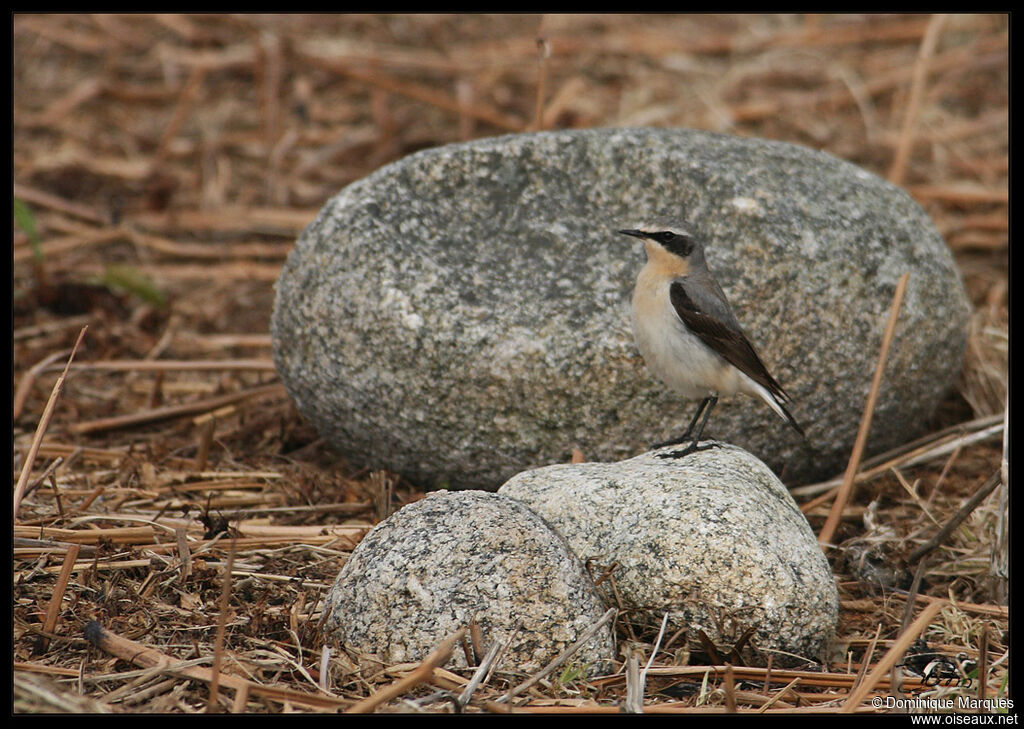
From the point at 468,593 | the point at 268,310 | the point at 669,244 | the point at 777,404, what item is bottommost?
the point at 268,310

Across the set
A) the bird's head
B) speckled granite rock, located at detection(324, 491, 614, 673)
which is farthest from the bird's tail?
speckled granite rock, located at detection(324, 491, 614, 673)

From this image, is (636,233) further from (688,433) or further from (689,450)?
(689,450)

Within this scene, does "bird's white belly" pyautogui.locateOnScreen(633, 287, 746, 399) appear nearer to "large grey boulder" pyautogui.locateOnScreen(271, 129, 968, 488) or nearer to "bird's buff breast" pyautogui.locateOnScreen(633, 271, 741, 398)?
"bird's buff breast" pyautogui.locateOnScreen(633, 271, 741, 398)

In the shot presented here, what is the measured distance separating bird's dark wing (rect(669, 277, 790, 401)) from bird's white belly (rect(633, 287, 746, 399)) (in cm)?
4

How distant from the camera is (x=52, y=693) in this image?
383cm

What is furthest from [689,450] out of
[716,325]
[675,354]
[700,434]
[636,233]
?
[636,233]

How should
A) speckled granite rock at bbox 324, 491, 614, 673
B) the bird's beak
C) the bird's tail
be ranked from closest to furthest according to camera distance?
speckled granite rock at bbox 324, 491, 614, 673, the bird's tail, the bird's beak

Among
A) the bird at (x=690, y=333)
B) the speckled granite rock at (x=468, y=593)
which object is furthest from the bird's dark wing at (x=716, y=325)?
the speckled granite rock at (x=468, y=593)

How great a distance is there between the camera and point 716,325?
593 cm

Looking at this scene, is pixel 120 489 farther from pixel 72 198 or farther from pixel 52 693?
pixel 72 198

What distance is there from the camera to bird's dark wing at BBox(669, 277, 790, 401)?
581cm

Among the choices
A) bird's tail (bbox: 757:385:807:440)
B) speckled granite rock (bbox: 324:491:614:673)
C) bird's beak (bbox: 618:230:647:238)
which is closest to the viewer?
speckled granite rock (bbox: 324:491:614:673)

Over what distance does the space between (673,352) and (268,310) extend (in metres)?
3.99

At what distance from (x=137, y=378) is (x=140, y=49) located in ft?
16.2
